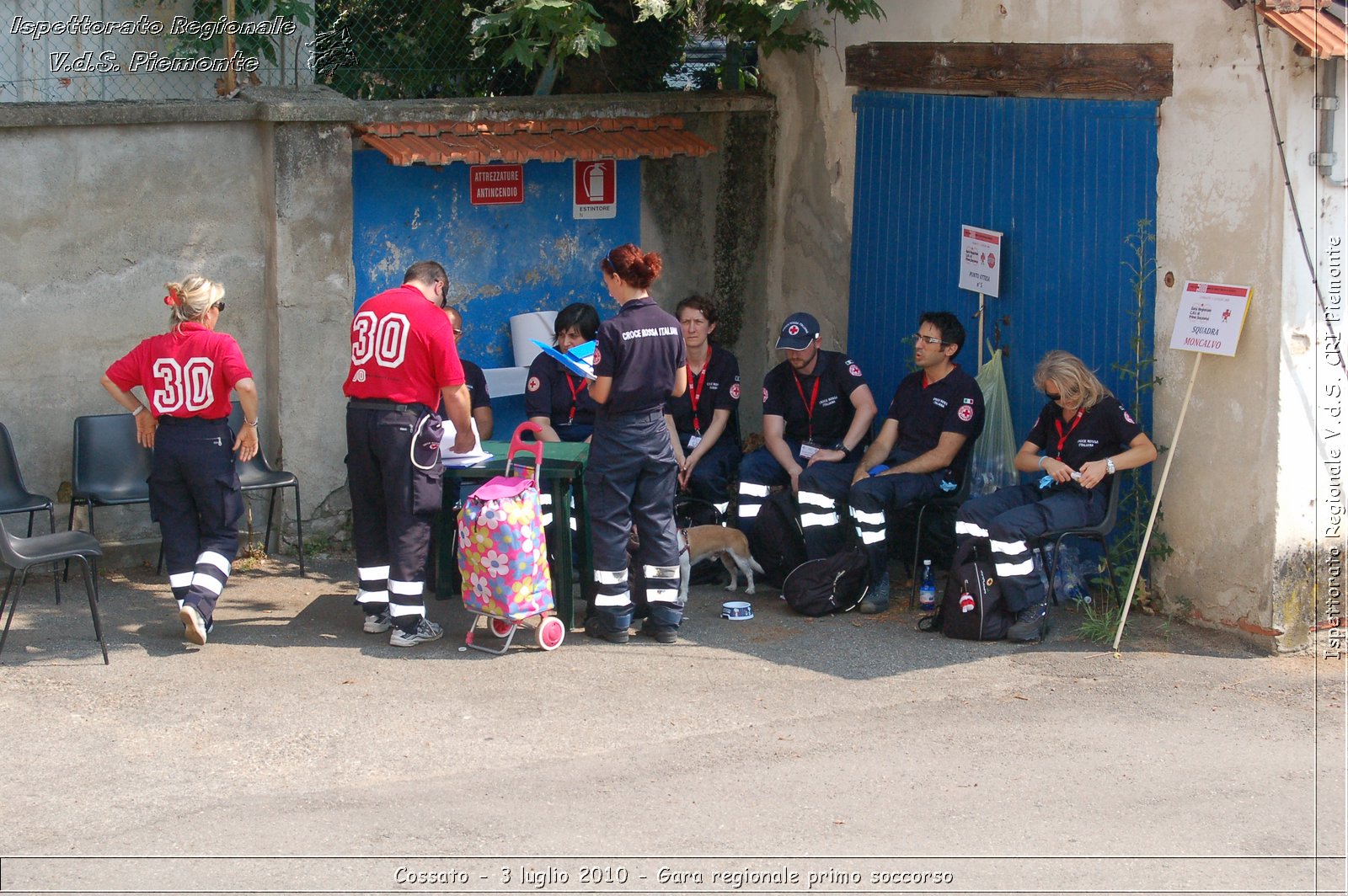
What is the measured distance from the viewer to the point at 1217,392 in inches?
283

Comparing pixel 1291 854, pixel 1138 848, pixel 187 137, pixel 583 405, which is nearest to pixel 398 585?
pixel 583 405

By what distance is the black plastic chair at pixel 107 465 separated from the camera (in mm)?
8109

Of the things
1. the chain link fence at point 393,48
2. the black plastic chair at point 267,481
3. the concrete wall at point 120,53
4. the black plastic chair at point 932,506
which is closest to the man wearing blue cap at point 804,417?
the black plastic chair at point 932,506

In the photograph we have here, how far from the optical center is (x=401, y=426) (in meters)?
7.00

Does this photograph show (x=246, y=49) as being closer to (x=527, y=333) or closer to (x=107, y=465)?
(x=527, y=333)

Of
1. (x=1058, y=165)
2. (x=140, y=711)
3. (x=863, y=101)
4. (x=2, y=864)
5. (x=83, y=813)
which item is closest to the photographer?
(x=2, y=864)

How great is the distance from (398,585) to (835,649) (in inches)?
86.8

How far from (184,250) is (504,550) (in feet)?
10.2

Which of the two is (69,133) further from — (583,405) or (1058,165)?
(1058,165)

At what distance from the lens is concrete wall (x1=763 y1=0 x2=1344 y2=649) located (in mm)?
6855

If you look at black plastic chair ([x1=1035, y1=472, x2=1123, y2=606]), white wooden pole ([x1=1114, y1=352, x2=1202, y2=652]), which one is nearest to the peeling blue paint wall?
black plastic chair ([x1=1035, y1=472, x2=1123, y2=606])

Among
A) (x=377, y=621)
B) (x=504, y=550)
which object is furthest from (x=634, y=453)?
(x=377, y=621)

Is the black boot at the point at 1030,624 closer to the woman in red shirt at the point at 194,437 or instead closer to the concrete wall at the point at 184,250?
the woman in red shirt at the point at 194,437

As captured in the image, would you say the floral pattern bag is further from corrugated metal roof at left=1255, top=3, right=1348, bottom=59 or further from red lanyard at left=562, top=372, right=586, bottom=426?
corrugated metal roof at left=1255, top=3, right=1348, bottom=59
